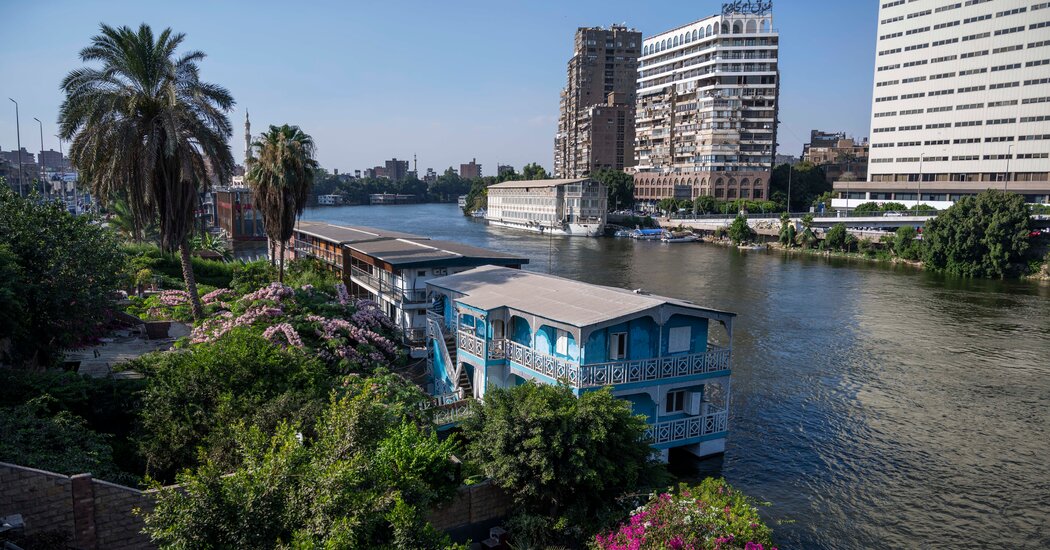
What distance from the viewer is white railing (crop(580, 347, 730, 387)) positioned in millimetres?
21875

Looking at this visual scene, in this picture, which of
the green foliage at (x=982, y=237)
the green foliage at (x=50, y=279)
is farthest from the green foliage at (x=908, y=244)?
the green foliage at (x=50, y=279)

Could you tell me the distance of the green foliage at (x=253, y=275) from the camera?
37.4m

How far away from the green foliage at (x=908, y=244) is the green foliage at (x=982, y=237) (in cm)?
466

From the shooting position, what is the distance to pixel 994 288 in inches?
2564

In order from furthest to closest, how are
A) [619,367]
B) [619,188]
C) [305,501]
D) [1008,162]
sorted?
[619,188], [1008,162], [619,367], [305,501]

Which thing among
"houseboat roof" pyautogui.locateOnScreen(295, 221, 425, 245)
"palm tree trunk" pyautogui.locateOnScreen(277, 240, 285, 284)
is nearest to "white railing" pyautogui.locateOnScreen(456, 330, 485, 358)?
"palm tree trunk" pyautogui.locateOnScreen(277, 240, 285, 284)

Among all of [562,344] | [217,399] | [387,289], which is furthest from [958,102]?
[217,399]

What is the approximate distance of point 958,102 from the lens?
102938 millimetres

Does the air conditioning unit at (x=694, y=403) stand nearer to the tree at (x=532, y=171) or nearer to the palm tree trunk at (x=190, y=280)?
the palm tree trunk at (x=190, y=280)

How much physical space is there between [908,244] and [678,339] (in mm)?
72365

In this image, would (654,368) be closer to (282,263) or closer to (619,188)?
(282,263)

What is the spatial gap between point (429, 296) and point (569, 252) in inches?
2532

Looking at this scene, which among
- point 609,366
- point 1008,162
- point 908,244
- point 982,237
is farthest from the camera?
point 1008,162

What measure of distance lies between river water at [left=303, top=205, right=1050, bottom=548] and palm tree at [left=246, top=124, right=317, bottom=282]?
86.2 ft
